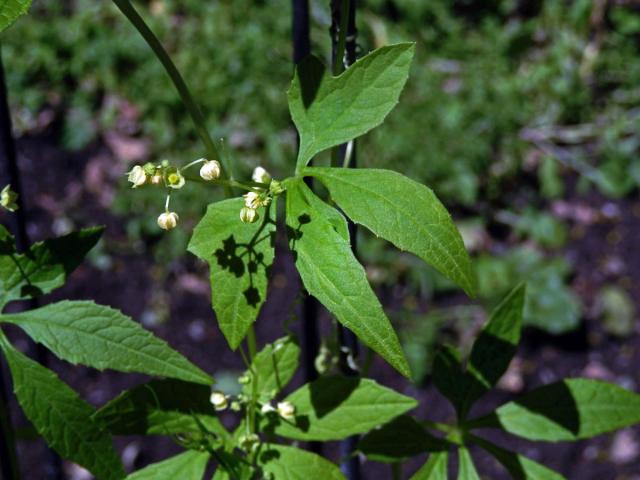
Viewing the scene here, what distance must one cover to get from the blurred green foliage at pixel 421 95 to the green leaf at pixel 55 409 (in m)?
3.26

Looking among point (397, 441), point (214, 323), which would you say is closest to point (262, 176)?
point (397, 441)

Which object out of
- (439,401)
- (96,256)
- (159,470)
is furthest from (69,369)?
(159,470)

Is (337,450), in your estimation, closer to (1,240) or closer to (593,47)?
(1,240)

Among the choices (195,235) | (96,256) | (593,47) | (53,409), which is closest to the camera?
(195,235)

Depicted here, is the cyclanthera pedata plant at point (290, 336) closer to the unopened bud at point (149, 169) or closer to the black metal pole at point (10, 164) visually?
the unopened bud at point (149, 169)

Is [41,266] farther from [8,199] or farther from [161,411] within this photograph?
[161,411]

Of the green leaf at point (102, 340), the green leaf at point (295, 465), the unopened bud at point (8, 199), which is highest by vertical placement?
the unopened bud at point (8, 199)

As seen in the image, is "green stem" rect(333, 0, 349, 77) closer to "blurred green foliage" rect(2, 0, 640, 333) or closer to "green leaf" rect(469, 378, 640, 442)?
"green leaf" rect(469, 378, 640, 442)

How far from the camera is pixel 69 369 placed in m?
4.45

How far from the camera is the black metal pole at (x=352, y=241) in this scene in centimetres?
165

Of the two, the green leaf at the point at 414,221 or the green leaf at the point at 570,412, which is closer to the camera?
Answer: the green leaf at the point at 414,221

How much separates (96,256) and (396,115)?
6.58ft

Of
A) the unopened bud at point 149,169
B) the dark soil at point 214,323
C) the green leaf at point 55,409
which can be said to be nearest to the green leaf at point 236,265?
the unopened bud at point 149,169

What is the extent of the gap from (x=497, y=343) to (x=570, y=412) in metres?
0.24
